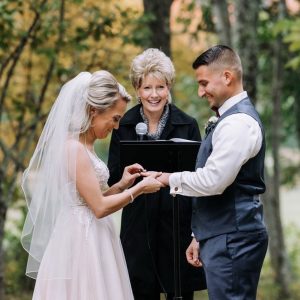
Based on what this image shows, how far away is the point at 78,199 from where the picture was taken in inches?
178

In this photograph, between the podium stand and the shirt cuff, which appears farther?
the podium stand

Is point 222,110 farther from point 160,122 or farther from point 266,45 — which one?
point 266,45

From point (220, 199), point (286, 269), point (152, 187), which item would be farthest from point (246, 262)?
point (286, 269)

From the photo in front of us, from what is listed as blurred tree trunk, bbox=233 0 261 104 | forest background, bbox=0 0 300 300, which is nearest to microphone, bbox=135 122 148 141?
forest background, bbox=0 0 300 300

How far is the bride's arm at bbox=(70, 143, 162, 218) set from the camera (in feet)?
14.3

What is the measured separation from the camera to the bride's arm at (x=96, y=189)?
4371 mm

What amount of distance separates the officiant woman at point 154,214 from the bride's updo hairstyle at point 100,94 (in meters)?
0.42

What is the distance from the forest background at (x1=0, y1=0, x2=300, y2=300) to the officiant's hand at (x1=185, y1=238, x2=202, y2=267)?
3.21 metres

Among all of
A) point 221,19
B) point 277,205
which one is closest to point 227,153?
point 221,19

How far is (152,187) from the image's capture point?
4379 mm

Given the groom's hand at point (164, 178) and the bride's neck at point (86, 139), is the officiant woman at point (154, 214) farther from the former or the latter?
the groom's hand at point (164, 178)

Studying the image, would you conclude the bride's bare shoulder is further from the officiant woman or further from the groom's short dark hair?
the groom's short dark hair

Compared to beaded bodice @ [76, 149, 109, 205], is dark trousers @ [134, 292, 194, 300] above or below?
below

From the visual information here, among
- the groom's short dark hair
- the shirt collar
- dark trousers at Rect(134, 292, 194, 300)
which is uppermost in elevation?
the groom's short dark hair
